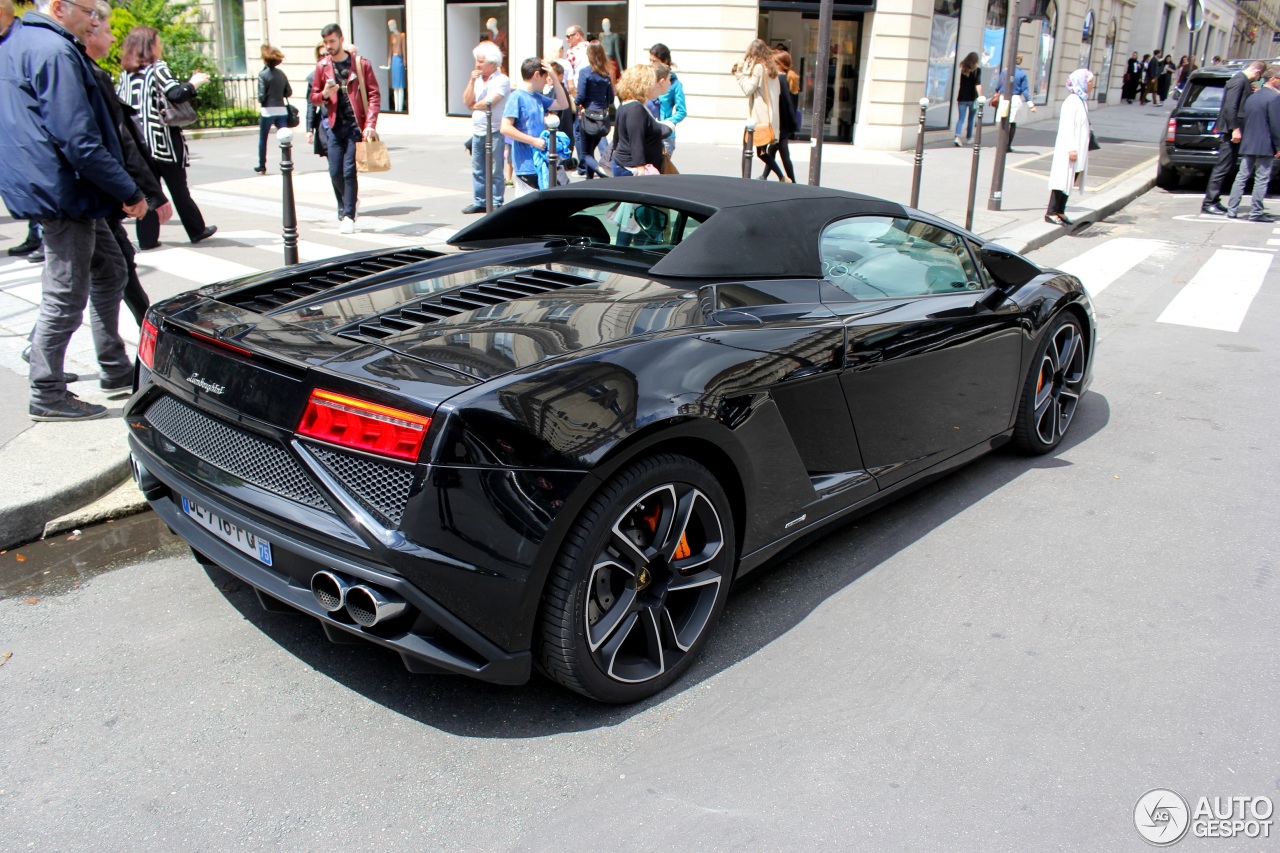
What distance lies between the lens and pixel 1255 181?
14.5 m

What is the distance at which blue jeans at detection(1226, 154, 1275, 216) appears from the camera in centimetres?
1422

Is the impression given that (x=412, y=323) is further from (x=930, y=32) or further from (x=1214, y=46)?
(x=1214, y=46)

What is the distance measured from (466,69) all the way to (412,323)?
2283cm

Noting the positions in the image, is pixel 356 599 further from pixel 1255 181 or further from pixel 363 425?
pixel 1255 181

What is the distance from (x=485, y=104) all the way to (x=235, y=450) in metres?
8.54

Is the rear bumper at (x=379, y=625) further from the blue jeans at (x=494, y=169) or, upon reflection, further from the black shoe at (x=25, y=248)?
the blue jeans at (x=494, y=169)

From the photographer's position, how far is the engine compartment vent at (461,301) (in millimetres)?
3023

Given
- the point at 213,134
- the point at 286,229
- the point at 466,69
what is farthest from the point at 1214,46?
the point at 286,229

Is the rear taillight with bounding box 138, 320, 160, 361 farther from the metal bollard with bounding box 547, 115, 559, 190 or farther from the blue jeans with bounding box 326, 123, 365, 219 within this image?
the blue jeans with bounding box 326, 123, 365, 219

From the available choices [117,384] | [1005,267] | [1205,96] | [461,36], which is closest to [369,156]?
[117,384]

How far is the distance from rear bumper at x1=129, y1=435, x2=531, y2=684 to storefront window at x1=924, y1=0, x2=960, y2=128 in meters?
21.6

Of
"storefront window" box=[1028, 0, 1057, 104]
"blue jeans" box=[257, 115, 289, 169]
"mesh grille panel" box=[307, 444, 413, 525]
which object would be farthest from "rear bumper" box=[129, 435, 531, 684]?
"storefront window" box=[1028, 0, 1057, 104]

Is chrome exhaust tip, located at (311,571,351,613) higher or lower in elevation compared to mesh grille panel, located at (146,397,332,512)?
lower

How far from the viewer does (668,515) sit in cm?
299
